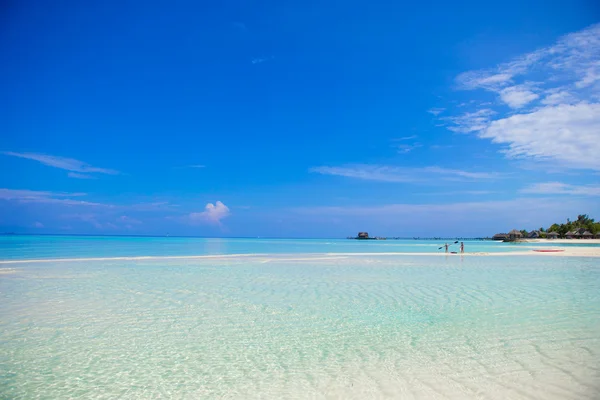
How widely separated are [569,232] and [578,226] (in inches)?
224

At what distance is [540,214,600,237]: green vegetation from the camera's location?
89062mm

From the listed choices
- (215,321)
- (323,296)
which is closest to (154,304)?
(215,321)

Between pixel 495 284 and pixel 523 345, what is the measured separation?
829 cm

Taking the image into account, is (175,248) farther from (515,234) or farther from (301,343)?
(515,234)

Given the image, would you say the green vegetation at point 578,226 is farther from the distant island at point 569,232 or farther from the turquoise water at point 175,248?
the turquoise water at point 175,248

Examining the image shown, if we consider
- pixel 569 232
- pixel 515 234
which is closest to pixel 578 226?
pixel 569 232

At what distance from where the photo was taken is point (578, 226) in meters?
94.8

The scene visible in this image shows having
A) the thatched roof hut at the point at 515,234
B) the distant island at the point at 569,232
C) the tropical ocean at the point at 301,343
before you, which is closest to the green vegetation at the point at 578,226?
the distant island at the point at 569,232

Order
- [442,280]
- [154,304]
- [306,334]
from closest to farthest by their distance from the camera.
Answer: [306,334] < [154,304] < [442,280]

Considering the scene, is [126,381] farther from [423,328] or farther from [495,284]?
[495,284]

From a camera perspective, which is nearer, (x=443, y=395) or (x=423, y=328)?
(x=443, y=395)

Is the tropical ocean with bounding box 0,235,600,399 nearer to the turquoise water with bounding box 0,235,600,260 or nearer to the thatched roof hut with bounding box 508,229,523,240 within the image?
the turquoise water with bounding box 0,235,600,260

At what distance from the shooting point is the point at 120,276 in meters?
16.9

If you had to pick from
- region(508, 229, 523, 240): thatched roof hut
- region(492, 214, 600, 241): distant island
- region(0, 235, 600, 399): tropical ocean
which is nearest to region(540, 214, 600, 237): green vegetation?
region(492, 214, 600, 241): distant island
